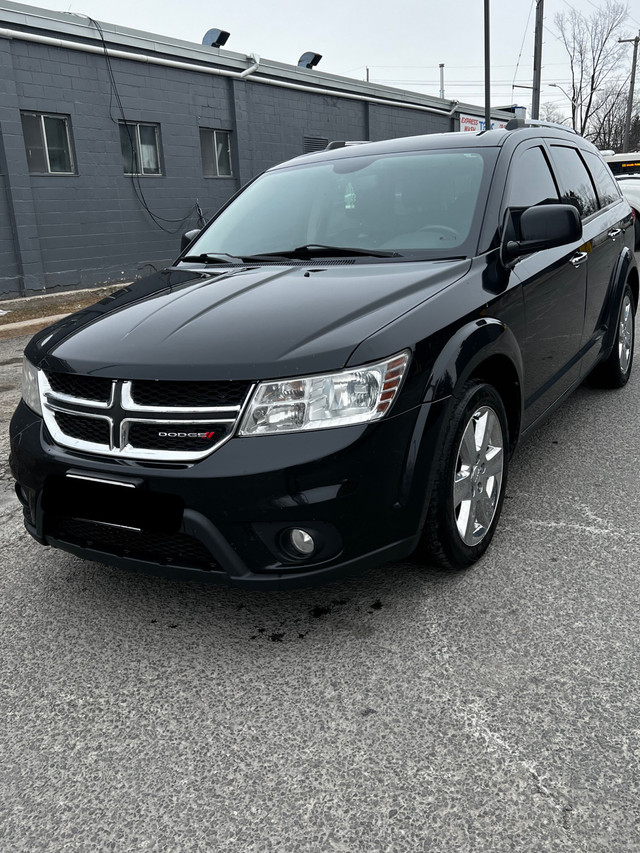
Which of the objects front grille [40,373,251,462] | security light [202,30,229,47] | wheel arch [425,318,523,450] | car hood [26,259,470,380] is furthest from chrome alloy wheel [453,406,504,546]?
security light [202,30,229,47]

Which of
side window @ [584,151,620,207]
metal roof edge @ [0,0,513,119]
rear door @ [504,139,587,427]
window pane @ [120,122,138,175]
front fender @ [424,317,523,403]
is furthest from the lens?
window pane @ [120,122,138,175]

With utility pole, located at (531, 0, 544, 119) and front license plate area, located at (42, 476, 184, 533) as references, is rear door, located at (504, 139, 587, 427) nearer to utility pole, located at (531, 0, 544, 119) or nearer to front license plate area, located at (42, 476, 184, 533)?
front license plate area, located at (42, 476, 184, 533)

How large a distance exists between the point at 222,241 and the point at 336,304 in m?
1.43

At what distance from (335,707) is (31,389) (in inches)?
63.4

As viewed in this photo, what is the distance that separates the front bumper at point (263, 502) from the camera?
2.31 meters

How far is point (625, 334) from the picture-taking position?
5.45 metres

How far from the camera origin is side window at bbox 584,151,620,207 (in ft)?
16.4

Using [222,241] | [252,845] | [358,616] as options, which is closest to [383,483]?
[358,616]

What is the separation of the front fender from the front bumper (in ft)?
0.26

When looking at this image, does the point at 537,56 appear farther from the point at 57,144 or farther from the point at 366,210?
the point at 366,210

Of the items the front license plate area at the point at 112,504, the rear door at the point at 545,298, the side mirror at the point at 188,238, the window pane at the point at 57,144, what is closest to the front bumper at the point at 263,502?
the front license plate area at the point at 112,504

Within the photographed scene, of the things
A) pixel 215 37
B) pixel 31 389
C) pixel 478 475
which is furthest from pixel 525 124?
pixel 215 37

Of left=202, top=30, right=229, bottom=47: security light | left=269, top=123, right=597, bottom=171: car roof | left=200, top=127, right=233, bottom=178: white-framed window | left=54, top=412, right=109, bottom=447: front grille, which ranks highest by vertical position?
left=202, top=30, right=229, bottom=47: security light

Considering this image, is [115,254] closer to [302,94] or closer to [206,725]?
[302,94]
